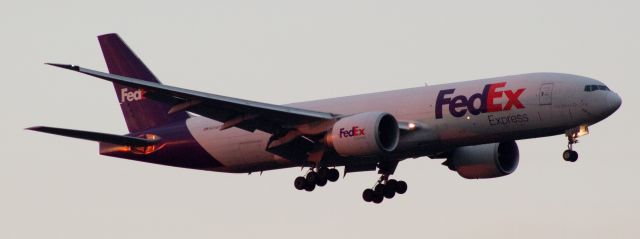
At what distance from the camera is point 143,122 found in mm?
60312

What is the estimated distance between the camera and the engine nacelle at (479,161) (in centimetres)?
5762

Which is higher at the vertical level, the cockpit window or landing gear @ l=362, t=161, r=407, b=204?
the cockpit window

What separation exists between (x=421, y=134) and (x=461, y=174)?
5892mm

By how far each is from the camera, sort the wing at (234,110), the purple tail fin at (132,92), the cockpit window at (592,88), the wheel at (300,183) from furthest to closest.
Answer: the purple tail fin at (132,92), the wheel at (300,183), the cockpit window at (592,88), the wing at (234,110)

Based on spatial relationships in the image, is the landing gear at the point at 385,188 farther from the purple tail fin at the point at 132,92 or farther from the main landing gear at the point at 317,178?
the purple tail fin at the point at 132,92

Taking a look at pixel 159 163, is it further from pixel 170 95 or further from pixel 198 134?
pixel 170 95

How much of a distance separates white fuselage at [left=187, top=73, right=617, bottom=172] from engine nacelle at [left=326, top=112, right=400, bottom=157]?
0.88 metres

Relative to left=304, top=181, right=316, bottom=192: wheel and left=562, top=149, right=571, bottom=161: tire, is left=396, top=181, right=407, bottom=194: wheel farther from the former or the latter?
left=562, top=149, right=571, bottom=161: tire

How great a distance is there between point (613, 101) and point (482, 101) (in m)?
4.35

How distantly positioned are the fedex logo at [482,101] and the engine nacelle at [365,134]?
175cm

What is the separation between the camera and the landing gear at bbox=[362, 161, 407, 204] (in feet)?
189

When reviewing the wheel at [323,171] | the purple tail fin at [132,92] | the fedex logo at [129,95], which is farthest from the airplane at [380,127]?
the fedex logo at [129,95]

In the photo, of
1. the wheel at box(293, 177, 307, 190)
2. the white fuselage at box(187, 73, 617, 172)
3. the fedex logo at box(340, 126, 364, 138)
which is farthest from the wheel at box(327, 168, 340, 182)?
the fedex logo at box(340, 126, 364, 138)

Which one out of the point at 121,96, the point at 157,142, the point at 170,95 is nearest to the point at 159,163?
the point at 157,142
